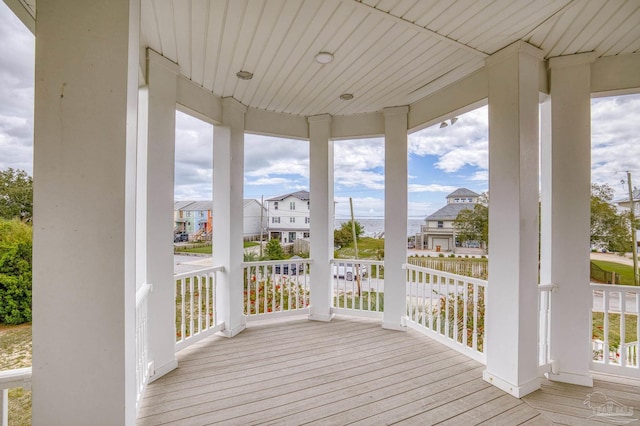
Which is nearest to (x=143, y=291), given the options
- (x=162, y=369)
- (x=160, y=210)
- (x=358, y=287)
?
(x=160, y=210)

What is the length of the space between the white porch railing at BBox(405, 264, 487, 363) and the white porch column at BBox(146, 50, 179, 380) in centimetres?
280

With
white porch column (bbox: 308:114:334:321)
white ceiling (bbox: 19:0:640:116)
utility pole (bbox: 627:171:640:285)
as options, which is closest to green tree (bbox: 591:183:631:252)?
utility pole (bbox: 627:171:640:285)

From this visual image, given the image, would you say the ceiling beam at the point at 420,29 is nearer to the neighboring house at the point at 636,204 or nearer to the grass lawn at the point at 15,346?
the neighboring house at the point at 636,204

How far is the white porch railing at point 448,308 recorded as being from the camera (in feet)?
10.2

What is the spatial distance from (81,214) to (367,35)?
2270 mm

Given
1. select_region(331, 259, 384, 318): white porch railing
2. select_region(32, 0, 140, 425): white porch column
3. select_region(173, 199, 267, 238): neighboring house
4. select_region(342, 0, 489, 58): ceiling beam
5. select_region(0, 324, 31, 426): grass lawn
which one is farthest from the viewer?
select_region(331, 259, 384, 318): white porch railing

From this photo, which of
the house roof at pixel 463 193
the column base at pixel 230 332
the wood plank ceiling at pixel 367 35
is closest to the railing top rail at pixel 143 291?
the column base at pixel 230 332

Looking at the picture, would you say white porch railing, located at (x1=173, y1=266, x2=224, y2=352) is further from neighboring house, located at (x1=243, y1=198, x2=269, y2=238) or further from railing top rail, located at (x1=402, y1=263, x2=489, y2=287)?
railing top rail, located at (x1=402, y1=263, x2=489, y2=287)

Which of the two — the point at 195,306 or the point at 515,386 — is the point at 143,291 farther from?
the point at 515,386

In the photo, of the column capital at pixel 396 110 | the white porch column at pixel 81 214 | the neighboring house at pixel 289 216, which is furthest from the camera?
the neighboring house at pixel 289 216

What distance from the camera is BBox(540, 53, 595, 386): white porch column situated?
260 cm

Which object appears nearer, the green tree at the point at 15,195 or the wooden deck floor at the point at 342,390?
the green tree at the point at 15,195

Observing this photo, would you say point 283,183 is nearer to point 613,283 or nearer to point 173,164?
point 173,164

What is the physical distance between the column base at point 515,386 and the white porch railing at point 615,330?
73 cm
